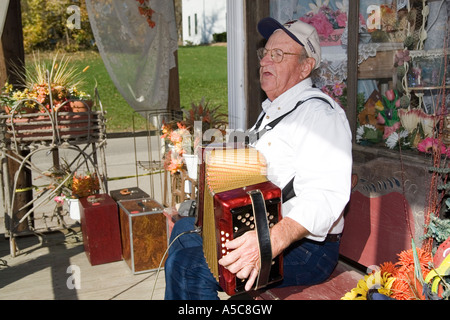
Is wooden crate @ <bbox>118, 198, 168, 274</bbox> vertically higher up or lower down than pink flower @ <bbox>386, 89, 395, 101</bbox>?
lower down

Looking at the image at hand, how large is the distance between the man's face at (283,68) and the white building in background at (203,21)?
19985 millimetres

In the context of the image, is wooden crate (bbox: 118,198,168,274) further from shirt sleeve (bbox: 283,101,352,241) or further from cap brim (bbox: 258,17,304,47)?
shirt sleeve (bbox: 283,101,352,241)

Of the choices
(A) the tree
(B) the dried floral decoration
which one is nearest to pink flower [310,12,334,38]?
(B) the dried floral decoration

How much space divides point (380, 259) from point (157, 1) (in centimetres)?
351

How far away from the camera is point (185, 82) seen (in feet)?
61.4

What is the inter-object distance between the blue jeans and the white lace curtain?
322cm

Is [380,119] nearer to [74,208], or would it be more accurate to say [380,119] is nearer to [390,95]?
[390,95]

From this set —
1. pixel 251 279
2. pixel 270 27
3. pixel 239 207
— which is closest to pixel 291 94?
pixel 270 27

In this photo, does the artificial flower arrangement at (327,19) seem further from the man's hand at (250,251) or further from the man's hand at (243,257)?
the man's hand at (243,257)

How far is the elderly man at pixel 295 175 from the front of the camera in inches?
66.3

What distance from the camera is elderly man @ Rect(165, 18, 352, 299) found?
5.53 ft

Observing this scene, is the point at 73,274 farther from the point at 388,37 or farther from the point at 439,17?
the point at 439,17

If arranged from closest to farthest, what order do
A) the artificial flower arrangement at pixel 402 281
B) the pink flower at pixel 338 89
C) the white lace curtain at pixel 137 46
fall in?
1. the artificial flower arrangement at pixel 402 281
2. the pink flower at pixel 338 89
3. the white lace curtain at pixel 137 46

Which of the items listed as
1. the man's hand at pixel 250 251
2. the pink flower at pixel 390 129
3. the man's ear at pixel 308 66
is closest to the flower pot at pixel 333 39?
the pink flower at pixel 390 129
